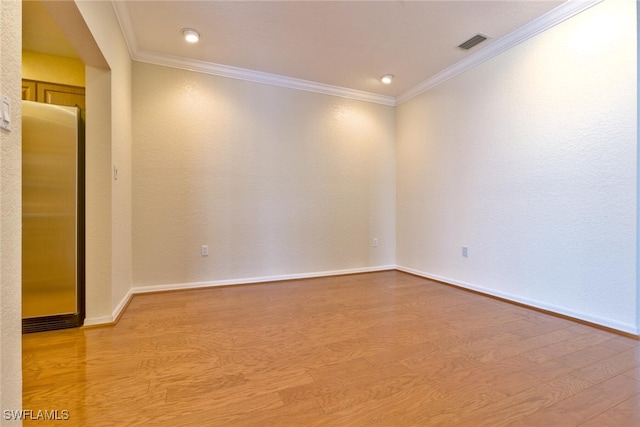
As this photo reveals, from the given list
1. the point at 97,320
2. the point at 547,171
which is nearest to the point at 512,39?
the point at 547,171

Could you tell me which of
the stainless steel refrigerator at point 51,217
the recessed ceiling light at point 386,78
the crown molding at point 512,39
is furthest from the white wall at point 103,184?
the crown molding at point 512,39

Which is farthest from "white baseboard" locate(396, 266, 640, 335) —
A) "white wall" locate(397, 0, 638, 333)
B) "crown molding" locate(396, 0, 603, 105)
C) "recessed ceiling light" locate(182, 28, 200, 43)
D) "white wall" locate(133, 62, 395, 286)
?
"recessed ceiling light" locate(182, 28, 200, 43)

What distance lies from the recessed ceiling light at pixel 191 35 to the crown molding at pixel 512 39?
2.74m

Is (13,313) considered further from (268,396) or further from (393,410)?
(393,410)

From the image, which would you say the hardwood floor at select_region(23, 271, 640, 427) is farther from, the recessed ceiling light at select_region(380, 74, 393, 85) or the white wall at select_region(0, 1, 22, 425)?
the recessed ceiling light at select_region(380, 74, 393, 85)

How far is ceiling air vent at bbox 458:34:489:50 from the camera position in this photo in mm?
2764

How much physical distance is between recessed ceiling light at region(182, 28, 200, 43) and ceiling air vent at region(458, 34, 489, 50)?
104 inches

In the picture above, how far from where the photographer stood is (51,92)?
8.66 feet

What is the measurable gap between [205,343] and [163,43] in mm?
2854

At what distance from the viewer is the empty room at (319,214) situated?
1.36 meters

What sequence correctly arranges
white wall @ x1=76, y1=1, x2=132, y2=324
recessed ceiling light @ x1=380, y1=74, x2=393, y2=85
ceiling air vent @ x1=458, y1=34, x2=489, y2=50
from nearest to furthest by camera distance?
white wall @ x1=76, y1=1, x2=132, y2=324 → ceiling air vent @ x1=458, y1=34, x2=489, y2=50 → recessed ceiling light @ x1=380, y1=74, x2=393, y2=85

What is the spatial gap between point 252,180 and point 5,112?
2.53 m

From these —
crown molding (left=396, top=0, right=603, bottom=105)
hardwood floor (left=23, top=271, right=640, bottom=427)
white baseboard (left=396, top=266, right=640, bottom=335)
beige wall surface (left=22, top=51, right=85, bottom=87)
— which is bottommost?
hardwood floor (left=23, top=271, right=640, bottom=427)

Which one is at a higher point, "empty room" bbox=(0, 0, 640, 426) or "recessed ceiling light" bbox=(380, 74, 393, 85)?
"recessed ceiling light" bbox=(380, 74, 393, 85)
